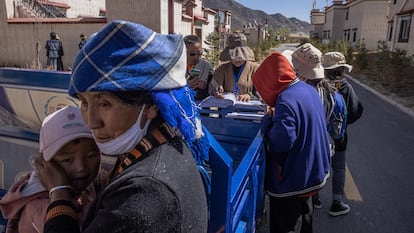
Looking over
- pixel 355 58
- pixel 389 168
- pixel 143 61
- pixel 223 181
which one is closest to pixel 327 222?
pixel 389 168

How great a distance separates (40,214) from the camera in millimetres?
1271

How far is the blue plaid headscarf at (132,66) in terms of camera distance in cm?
89

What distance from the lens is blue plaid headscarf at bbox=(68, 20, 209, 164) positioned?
89 cm

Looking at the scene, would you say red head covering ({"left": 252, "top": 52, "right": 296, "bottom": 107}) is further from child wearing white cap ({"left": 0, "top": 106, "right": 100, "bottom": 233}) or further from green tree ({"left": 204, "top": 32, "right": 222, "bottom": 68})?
green tree ({"left": 204, "top": 32, "right": 222, "bottom": 68})

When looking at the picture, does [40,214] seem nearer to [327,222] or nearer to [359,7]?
[327,222]

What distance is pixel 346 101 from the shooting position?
10.4ft

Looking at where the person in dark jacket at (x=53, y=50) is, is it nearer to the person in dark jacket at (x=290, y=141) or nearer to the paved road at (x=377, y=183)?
the paved road at (x=377, y=183)

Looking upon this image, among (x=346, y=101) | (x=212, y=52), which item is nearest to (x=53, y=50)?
(x=212, y=52)

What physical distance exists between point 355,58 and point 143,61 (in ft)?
62.6

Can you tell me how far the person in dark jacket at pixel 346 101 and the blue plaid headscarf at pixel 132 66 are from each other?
2.57 m

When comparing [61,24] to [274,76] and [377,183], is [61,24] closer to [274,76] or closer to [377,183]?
[377,183]

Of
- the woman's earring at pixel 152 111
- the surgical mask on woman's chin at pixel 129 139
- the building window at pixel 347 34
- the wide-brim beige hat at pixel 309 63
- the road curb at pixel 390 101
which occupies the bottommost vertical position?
the road curb at pixel 390 101

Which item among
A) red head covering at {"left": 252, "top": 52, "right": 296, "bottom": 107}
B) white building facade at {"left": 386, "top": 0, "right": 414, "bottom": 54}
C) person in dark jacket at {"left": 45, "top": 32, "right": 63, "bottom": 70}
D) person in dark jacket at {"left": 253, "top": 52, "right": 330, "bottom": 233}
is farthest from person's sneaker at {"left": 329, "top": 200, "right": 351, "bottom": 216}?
white building facade at {"left": 386, "top": 0, "right": 414, "bottom": 54}

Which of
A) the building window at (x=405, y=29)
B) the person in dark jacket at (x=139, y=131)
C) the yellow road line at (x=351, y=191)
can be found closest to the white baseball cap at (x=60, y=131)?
the person in dark jacket at (x=139, y=131)
